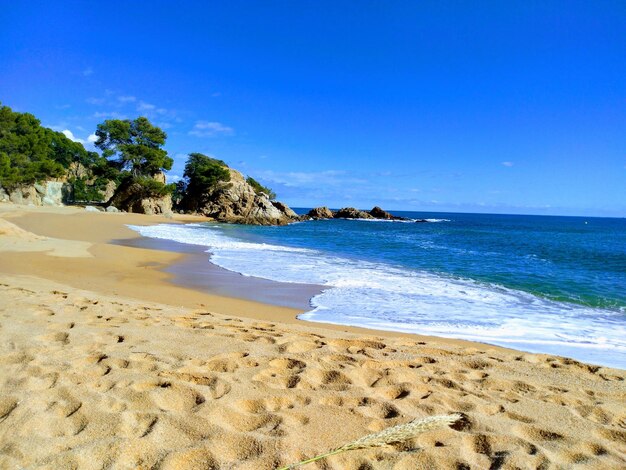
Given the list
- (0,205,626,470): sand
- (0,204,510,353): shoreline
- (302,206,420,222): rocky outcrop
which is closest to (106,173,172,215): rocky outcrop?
(302,206,420,222): rocky outcrop

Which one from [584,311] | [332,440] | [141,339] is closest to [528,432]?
[332,440]

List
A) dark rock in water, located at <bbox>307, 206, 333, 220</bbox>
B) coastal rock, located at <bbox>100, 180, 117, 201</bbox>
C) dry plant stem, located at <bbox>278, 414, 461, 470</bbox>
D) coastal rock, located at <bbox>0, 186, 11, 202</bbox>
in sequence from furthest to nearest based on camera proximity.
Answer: dark rock in water, located at <bbox>307, 206, 333, 220</bbox> < coastal rock, located at <bbox>100, 180, 117, 201</bbox> < coastal rock, located at <bbox>0, 186, 11, 202</bbox> < dry plant stem, located at <bbox>278, 414, 461, 470</bbox>

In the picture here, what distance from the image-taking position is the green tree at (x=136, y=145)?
174 ft

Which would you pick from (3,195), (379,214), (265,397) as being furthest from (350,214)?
(265,397)

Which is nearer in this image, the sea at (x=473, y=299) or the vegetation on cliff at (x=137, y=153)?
the sea at (x=473, y=299)

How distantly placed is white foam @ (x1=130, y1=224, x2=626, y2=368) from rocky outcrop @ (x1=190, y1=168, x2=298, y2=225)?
44.5 meters

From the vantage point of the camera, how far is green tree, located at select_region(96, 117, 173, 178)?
52.9 metres

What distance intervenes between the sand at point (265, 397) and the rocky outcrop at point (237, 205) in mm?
51163

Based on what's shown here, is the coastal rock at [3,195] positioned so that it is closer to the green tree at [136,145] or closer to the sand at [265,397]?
the green tree at [136,145]

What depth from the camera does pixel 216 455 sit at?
246 centimetres

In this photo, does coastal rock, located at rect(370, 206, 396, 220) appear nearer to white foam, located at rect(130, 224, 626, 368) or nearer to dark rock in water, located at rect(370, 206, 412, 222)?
dark rock in water, located at rect(370, 206, 412, 222)

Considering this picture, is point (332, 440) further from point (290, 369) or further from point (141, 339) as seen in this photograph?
point (141, 339)

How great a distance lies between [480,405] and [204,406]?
235 centimetres

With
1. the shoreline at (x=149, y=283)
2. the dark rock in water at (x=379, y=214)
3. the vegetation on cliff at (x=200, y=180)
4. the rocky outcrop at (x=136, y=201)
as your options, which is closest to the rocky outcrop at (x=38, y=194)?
the rocky outcrop at (x=136, y=201)
